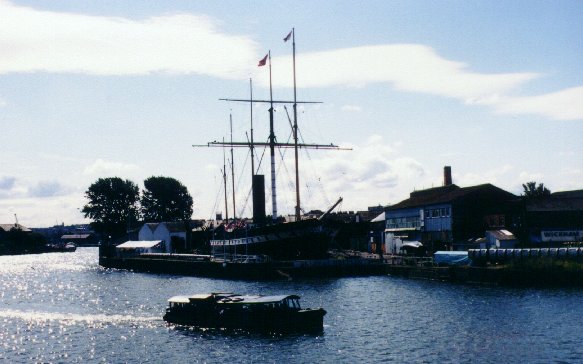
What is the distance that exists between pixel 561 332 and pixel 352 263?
Answer: 41288 mm

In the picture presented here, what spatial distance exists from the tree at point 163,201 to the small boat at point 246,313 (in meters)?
137

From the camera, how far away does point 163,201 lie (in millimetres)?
184500

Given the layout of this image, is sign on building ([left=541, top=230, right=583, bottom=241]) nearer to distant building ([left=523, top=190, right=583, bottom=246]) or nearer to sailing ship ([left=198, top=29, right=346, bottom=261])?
distant building ([left=523, top=190, right=583, bottom=246])

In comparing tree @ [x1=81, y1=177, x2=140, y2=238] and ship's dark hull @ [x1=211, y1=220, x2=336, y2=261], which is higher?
tree @ [x1=81, y1=177, x2=140, y2=238]

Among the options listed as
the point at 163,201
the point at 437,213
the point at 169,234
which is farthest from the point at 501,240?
the point at 163,201

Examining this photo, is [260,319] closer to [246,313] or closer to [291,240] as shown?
[246,313]

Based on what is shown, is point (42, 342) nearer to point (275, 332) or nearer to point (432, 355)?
point (275, 332)

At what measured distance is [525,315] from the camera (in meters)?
47.8

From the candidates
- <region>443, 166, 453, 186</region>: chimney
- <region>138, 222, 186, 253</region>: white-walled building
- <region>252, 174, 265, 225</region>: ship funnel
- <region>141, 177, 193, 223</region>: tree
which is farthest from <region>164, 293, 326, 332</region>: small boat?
<region>141, 177, 193, 223</region>: tree

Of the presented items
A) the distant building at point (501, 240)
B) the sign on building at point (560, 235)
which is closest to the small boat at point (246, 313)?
the distant building at point (501, 240)

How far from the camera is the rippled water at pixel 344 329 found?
3791 centimetres

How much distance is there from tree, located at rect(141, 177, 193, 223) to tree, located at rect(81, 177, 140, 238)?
5.43 metres

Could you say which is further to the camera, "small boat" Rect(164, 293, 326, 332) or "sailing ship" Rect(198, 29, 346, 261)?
"sailing ship" Rect(198, 29, 346, 261)

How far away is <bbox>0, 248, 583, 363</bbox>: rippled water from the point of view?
3791 cm
